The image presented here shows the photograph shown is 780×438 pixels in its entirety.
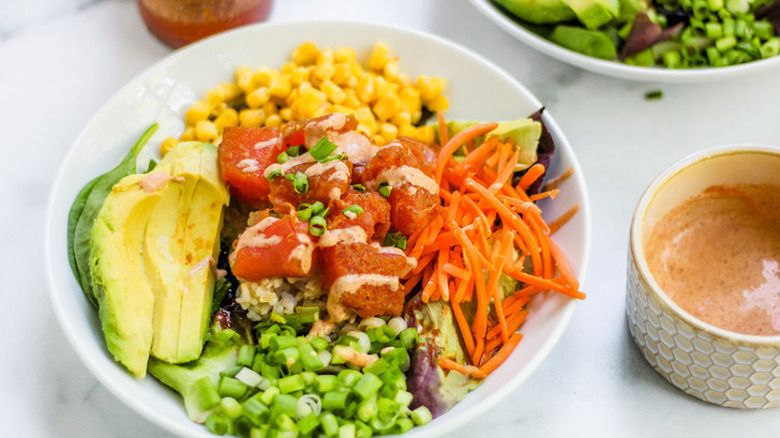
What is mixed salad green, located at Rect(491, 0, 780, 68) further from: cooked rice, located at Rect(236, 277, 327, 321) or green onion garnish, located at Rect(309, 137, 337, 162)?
cooked rice, located at Rect(236, 277, 327, 321)

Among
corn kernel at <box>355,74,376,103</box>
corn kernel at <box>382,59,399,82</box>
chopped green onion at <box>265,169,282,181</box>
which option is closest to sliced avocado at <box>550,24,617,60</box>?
corn kernel at <box>382,59,399,82</box>

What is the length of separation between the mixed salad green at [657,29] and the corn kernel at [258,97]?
1024 mm

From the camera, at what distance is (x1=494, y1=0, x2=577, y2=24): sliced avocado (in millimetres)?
3184

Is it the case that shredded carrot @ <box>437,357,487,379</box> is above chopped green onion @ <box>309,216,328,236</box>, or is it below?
below

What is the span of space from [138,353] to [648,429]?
1.60 m

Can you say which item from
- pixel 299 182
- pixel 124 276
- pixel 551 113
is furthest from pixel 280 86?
pixel 551 113

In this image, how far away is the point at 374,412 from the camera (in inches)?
90.2

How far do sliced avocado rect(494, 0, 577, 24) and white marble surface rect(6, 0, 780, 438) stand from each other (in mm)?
257

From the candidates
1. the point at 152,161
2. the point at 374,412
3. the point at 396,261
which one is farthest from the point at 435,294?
the point at 152,161

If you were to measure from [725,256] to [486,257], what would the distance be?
30.5 inches

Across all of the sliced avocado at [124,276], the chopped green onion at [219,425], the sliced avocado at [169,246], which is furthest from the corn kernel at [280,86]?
the chopped green onion at [219,425]

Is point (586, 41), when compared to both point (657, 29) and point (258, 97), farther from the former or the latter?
point (258, 97)

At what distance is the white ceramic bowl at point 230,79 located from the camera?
7.73 ft

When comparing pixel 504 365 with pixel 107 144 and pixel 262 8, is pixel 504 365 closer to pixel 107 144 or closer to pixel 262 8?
pixel 107 144
